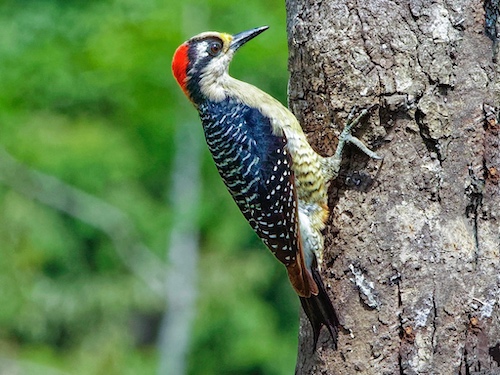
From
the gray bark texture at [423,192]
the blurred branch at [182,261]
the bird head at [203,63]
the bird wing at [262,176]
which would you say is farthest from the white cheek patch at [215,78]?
the blurred branch at [182,261]

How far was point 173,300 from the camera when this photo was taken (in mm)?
10055

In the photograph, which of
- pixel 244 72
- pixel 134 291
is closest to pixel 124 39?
pixel 244 72

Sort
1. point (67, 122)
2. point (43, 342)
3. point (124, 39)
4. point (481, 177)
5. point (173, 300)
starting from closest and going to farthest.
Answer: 1. point (481, 177)
2. point (124, 39)
3. point (173, 300)
4. point (67, 122)
5. point (43, 342)

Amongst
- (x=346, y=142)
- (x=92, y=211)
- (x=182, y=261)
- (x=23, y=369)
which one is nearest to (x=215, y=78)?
(x=346, y=142)

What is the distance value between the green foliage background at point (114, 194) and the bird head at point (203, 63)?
15.4 feet

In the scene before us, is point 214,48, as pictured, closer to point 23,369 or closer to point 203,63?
point 203,63

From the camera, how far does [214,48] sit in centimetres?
413

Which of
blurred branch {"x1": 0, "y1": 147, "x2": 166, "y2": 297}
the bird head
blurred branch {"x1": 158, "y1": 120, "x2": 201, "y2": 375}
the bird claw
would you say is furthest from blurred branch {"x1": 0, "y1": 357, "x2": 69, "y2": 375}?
the bird claw

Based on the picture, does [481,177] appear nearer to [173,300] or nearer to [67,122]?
[173,300]

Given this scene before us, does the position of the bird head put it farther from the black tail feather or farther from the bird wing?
the black tail feather

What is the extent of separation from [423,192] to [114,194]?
9.18 m

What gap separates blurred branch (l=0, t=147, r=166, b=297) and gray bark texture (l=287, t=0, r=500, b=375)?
7201mm

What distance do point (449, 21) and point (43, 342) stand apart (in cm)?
1139

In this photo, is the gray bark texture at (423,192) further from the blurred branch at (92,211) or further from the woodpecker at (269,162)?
the blurred branch at (92,211)
